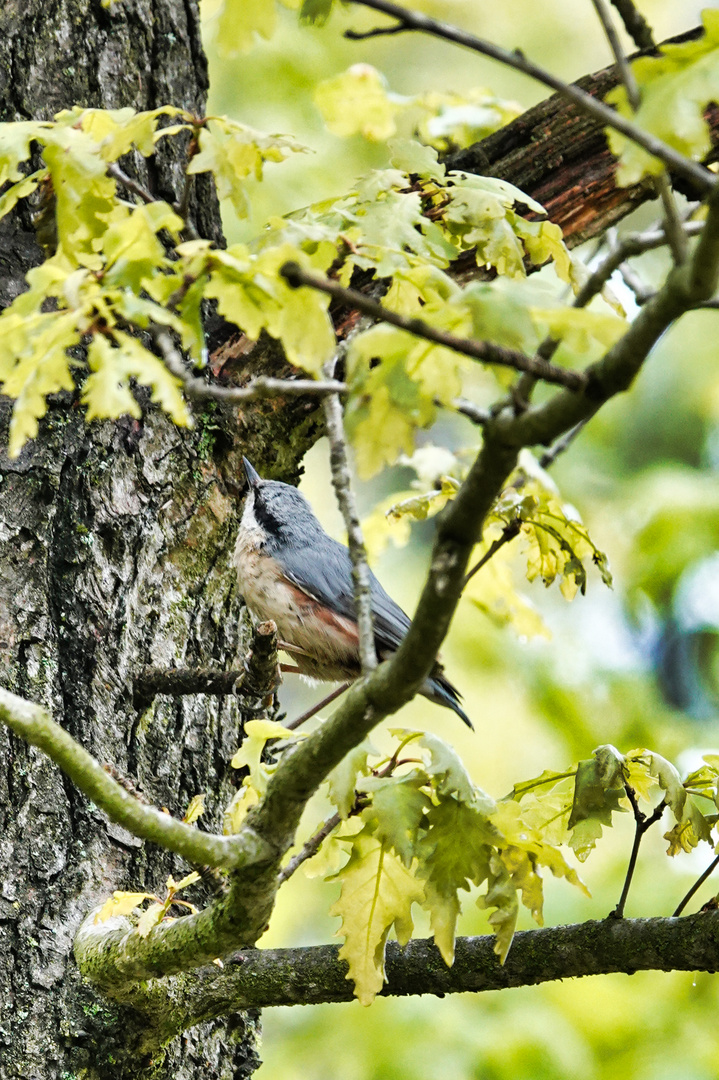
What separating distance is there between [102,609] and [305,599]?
30.8 inches

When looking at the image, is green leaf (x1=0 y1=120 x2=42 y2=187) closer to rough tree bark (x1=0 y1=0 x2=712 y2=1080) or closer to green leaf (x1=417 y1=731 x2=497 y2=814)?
rough tree bark (x1=0 y1=0 x2=712 y2=1080)

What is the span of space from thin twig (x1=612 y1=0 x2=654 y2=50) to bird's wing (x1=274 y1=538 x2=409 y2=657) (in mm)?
1854

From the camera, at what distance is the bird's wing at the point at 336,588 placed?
2.94 m

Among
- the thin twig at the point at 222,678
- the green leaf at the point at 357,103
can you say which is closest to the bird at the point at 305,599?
the thin twig at the point at 222,678

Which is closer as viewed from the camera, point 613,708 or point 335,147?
point 335,147

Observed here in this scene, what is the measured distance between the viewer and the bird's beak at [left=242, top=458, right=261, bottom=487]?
266 cm

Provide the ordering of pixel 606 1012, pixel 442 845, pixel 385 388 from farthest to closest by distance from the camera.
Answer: pixel 606 1012, pixel 442 845, pixel 385 388

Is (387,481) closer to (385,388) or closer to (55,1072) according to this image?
(55,1072)

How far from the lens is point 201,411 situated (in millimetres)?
2588

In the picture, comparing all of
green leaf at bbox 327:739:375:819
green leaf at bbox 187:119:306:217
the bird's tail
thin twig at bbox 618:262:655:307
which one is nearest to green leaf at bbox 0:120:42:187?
green leaf at bbox 187:119:306:217

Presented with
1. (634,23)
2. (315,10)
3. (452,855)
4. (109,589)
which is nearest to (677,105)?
(634,23)

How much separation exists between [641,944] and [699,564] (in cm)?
428

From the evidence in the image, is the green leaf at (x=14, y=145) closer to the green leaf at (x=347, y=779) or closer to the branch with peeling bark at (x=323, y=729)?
the branch with peeling bark at (x=323, y=729)

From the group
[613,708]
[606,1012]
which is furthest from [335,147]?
[606,1012]
